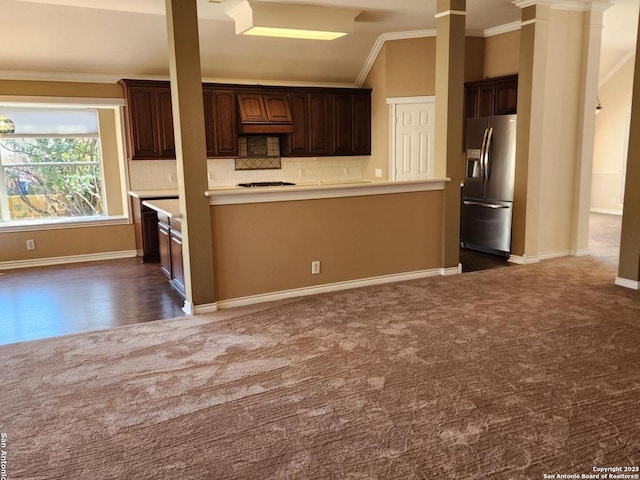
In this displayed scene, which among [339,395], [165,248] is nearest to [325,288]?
[165,248]

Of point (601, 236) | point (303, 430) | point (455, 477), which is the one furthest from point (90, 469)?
point (601, 236)

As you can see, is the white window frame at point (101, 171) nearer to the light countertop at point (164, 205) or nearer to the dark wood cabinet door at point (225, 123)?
the light countertop at point (164, 205)

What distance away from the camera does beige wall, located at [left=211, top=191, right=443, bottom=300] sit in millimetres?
4637

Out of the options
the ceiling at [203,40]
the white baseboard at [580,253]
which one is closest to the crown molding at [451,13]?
the ceiling at [203,40]

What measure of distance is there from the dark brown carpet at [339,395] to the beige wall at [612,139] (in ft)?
21.6

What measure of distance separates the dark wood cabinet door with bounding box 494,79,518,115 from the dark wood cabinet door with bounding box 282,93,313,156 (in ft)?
8.80

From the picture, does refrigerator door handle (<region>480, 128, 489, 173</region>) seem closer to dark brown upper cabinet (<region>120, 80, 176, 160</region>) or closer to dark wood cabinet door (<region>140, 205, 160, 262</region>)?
dark brown upper cabinet (<region>120, 80, 176, 160</region>)

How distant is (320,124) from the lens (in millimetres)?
7750

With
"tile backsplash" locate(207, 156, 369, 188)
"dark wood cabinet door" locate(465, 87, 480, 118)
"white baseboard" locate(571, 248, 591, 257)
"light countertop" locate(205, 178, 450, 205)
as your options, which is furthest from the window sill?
"white baseboard" locate(571, 248, 591, 257)

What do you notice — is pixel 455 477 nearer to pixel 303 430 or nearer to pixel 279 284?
pixel 303 430

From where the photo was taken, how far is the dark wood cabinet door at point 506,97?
6.25 meters

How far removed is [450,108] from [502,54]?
2.13 meters

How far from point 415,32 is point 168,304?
4811 mm

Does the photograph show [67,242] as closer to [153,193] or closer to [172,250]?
[153,193]
